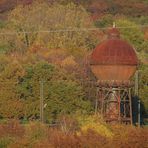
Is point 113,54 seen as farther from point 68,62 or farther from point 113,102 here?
point 68,62

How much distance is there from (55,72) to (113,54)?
1613 cm

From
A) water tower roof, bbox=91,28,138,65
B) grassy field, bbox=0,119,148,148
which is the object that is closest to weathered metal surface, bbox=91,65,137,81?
water tower roof, bbox=91,28,138,65

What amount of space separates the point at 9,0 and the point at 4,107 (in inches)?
2722

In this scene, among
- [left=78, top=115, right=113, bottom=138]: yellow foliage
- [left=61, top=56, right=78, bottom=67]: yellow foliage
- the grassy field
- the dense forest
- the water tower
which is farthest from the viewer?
[left=61, top=56, right=78, bottom=67]: yellow foliage

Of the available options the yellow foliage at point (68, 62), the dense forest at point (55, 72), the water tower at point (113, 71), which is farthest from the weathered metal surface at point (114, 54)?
the yellow foliage at point (68, 62)

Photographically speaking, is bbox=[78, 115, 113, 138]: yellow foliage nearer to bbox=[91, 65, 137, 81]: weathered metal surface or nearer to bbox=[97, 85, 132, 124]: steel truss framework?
bbox=[97, 85, 132, 124]: steel truss framework

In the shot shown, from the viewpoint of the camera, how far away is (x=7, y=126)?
134 ft

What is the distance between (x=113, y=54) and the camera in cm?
4088

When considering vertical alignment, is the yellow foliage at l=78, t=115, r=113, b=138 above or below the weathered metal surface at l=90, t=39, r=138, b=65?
below

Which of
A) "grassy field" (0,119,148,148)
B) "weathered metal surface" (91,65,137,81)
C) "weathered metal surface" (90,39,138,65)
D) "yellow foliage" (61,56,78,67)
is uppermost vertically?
"weathered metal surface" (90,39,138,65)

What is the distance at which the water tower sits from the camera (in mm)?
40844

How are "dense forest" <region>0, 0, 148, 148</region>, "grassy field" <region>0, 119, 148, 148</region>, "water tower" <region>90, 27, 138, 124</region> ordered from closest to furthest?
"grassy field" <region>0, 119, 148, 148</region> < "dense forest" <region>0, 0, 148, 148</region> < "water tower" <region>90, 27, 138, 124</region>

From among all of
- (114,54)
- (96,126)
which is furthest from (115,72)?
(96,126)

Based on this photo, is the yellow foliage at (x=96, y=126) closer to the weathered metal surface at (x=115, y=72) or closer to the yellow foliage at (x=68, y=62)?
the weathered metal surface at (x=115, y=72)
